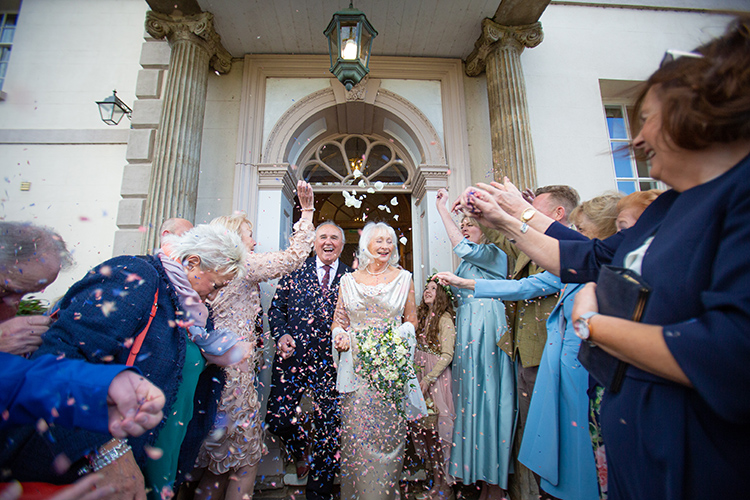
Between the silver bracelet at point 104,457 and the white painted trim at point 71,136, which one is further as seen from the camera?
the white painted trim at point 71,136

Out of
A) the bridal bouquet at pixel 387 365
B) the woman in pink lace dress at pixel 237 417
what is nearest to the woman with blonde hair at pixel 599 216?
the bridal bouquet at pixel 387 365

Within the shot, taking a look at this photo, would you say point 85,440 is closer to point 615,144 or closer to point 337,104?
point 337,104

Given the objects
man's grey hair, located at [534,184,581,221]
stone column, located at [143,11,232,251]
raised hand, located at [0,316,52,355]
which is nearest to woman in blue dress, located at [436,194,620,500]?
man's grey hair, located at [534,184,581,221]

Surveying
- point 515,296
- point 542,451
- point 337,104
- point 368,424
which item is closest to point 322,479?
point 368,424

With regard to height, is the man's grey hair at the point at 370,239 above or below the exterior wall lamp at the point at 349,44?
below

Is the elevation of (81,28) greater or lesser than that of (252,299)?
greater

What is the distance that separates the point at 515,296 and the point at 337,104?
368cm

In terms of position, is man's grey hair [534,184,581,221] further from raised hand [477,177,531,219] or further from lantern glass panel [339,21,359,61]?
lantern glass panel [339,21,359,61]

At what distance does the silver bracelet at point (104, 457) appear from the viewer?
1371 mm

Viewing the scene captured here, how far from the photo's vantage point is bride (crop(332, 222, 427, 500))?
288cm

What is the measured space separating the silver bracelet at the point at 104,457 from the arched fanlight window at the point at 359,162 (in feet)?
14.4

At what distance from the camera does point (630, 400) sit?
3.35ft

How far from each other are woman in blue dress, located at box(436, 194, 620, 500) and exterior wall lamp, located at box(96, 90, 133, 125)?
5590mm

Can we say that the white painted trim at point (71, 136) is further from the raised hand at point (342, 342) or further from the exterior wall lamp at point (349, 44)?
the raised hand at point (342, 342)
